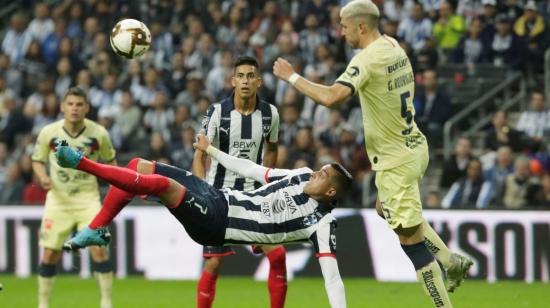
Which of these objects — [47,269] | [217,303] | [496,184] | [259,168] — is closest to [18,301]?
[47,269]

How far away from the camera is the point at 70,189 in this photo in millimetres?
12344

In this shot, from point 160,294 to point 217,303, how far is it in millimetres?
1398

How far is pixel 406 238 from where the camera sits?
360 inches

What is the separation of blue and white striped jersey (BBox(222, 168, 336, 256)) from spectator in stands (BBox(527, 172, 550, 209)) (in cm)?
775

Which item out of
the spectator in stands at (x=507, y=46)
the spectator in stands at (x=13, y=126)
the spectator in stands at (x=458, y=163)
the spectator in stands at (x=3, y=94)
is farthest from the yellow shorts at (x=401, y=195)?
the spectator in stands at (x=3, y=94)

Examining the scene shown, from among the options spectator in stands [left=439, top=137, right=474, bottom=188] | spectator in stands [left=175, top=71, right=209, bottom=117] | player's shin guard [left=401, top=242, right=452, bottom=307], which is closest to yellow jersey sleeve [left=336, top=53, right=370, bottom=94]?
player's shin guard [left=401, top=242, right=452, bottom=307]

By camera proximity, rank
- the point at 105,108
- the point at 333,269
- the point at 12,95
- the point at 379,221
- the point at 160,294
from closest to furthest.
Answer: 1. the point at 333,269
2. the point at 160,294
3. the point at 379,221
4. the point at 105,108
5. the point at 12,95

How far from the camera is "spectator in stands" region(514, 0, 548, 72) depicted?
1859cm

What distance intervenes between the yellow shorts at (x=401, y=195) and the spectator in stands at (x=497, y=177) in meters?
7.44

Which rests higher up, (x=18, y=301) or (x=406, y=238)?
(x=406, y=238)

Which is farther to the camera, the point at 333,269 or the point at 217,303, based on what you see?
the point at 217,303

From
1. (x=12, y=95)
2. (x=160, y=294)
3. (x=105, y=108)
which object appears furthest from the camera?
(x=12, y=95)

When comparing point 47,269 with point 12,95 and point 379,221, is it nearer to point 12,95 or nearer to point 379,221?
point 379,221

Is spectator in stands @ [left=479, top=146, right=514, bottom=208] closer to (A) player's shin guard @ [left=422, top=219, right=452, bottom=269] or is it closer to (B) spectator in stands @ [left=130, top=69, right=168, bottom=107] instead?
(B) spectator in stands @ [left=130, top=69, right=168, bottom=107]
